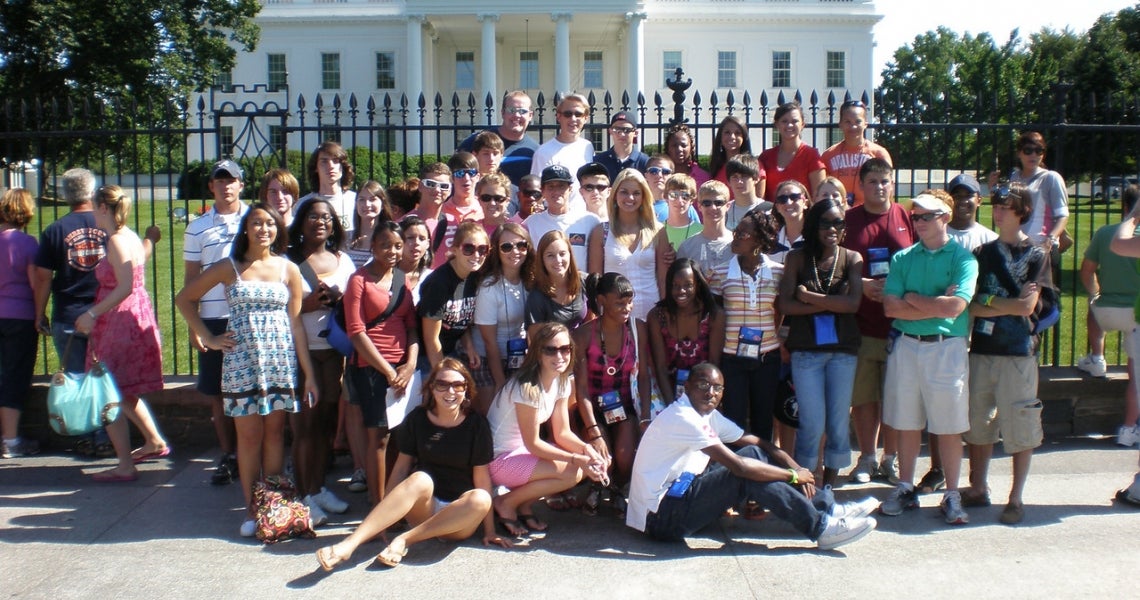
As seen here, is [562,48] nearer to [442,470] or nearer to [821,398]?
[821,398]

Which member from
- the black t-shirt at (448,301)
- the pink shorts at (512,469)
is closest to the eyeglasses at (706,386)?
the pink shorts at (512,469)

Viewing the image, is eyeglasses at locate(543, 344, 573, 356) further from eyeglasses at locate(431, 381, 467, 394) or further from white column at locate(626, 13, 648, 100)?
white column at locate(626, 13, 648, 100)

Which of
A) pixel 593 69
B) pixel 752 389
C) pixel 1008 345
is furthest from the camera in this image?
pixel 593 69

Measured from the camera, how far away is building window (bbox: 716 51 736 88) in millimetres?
44844

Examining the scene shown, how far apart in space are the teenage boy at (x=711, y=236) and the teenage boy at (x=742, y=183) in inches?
17.7

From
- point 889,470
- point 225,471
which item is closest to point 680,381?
point 889,470

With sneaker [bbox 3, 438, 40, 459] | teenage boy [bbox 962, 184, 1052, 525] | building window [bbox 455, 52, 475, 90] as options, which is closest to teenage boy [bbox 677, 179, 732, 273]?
teenage boy [bbox 962, 184, 1052, 525]

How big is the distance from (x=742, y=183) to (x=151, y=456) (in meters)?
4.17

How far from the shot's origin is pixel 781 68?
45031 millimetres

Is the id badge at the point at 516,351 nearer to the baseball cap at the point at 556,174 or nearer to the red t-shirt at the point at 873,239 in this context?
the baseball cap at the point at 556,174

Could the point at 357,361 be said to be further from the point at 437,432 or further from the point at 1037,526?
the point at 1037,526

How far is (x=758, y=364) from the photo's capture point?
18.3 feet

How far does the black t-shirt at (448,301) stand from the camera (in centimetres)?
535

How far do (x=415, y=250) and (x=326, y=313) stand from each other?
62 centimetres
